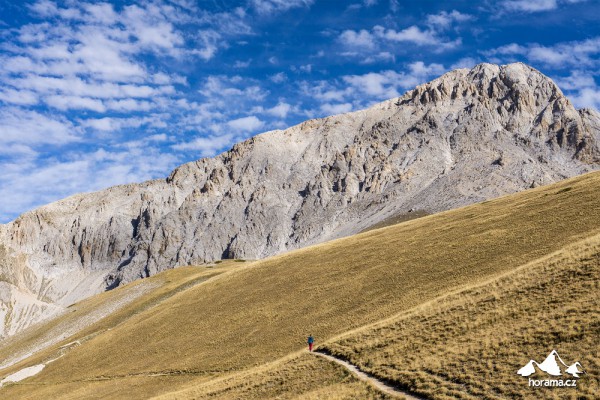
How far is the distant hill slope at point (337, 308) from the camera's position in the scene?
29078mm

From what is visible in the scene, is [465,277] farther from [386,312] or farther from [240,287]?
[240,287]

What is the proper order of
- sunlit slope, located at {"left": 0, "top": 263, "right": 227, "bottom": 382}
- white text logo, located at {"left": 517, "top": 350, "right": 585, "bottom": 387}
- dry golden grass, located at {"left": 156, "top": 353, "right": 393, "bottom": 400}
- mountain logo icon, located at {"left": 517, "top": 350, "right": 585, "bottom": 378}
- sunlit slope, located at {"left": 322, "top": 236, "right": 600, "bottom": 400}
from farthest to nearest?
sunlit slope, located at {"left": 0, "top": 263, "right": 227, "bottom": 382} < dry golden grass, located at {"left": 156, "top": 353, "right": 393, "bottom": 400} < sunlit slope, located at {"left": 322, "top": 236, "right": 600, "bottom": 400} < mountain logo icon, located at {"left": 517, "top": 350, "right": 585, "bottom": 378} < white text logo, located at {"left": 517, "top": 350, "right": 585, "bottom": 387}

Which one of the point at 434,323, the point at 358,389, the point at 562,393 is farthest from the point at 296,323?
the point at 562,393

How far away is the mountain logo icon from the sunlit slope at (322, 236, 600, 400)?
220 millimetres

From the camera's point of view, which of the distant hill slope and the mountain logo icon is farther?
the distant hill slope

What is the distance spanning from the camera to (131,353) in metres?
58.9

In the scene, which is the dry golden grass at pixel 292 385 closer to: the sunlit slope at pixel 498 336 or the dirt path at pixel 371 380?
the dirt path at pixel 371 380

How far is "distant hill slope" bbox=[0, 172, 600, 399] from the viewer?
2908 centimetres

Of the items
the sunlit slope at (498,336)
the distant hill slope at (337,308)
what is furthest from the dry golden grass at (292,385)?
the sunlit slope at (498,336)

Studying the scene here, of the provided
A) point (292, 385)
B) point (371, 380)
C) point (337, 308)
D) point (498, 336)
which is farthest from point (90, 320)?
point (498, 336)

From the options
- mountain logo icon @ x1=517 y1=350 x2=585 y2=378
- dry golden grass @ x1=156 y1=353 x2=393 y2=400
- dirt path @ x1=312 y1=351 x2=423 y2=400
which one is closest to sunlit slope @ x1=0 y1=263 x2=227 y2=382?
dry golden grass @ x1=156 y1=353 x2=393 y2=400

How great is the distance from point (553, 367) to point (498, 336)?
4.56m

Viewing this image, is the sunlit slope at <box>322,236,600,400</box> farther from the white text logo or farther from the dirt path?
the dirt path

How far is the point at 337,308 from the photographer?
4794cm
